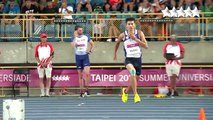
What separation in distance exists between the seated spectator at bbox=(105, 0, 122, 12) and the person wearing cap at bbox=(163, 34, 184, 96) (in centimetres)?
332

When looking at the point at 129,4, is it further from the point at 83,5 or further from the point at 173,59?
the point at 173,59

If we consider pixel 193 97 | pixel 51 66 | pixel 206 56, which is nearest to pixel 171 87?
pixel 193 97


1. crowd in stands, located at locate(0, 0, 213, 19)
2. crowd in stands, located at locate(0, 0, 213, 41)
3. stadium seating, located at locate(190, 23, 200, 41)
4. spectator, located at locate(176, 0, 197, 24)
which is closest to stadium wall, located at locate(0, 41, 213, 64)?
stadium seating, located at locate(190, 23, 200, 41)

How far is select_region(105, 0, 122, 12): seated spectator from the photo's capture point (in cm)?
2427

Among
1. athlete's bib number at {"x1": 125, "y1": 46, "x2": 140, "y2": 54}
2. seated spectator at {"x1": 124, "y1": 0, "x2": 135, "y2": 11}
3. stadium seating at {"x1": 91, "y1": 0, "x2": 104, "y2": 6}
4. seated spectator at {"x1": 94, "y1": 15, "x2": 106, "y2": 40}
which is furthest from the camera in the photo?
stadium seating at {"x1": 91, "y1": 0, "x2": 104, "y2": 6}

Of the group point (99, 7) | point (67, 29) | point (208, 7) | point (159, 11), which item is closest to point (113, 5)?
point (99, 7)

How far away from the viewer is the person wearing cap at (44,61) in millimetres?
21844

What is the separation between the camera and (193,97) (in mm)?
21406

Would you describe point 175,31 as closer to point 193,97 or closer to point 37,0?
point 193,97

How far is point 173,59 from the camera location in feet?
71.5

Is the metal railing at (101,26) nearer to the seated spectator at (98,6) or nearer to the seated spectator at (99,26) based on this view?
the seated spectator at (99,26)

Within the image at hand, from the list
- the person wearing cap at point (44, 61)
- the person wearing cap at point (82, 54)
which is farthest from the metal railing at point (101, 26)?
the person wearing cap at point (82, 54)

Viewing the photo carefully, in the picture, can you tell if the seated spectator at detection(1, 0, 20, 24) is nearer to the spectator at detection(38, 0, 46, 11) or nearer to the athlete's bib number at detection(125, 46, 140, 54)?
the spectator at detection(38, 0, 46, 11)

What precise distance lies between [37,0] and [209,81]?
7.44m
